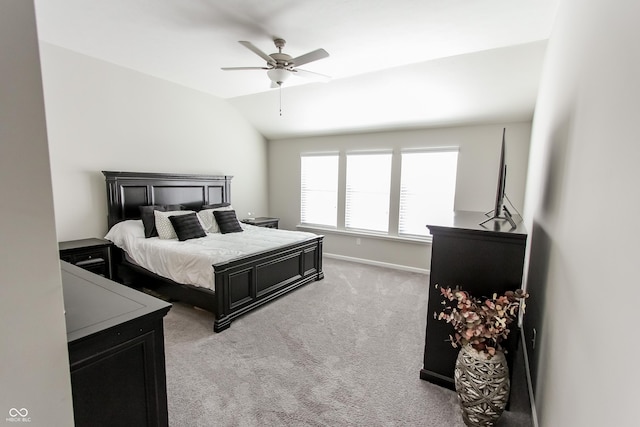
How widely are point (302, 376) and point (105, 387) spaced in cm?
149

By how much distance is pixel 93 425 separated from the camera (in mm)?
1092

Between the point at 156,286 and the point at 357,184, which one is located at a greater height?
the point at 357,184

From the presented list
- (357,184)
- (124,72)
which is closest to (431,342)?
(357,184)

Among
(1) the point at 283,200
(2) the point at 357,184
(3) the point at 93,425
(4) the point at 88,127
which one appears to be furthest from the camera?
(1) the point at 283,200

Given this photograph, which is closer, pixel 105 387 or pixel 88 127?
pixel 105 387

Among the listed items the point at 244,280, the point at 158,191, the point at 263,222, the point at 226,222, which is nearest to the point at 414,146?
the point at 263,222

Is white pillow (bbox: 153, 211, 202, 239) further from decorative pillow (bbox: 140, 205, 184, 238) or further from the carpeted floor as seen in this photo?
the carpeted floor

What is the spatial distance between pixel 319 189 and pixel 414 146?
2.10 meters

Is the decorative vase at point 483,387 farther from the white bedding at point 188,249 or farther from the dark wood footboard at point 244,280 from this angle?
the white bedding at point 188,249

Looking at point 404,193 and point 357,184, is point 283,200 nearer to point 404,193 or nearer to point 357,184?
point 357,184

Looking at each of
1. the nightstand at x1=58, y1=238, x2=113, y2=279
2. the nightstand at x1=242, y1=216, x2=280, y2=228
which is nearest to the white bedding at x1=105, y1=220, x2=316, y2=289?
the nightstand at x1=58, y1=238, x2=113, y2=279

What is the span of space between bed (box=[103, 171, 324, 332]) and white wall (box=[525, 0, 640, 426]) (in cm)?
266

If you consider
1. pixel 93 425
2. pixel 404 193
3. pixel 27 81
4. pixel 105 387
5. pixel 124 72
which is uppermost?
pixel 124 72

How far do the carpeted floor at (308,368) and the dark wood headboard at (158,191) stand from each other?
183 cm
